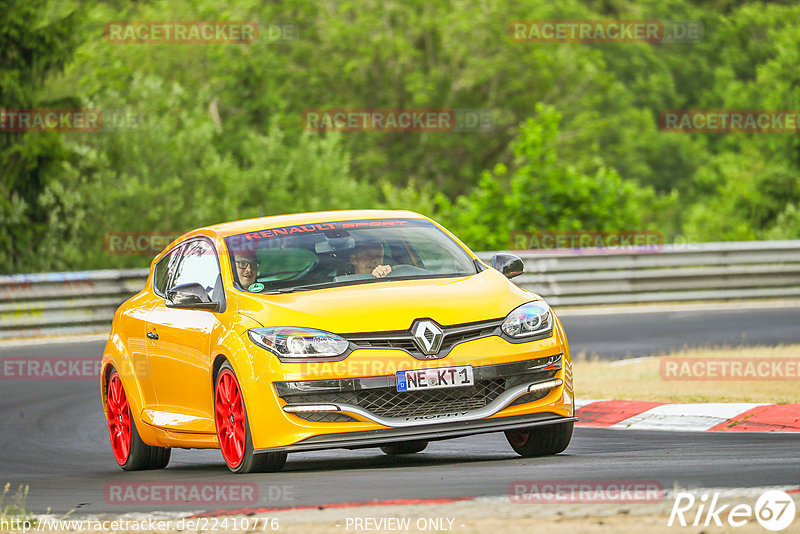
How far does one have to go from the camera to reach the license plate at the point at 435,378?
7.23 m

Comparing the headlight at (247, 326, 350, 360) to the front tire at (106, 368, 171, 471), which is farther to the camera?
the front tire at (106, 368, 171, 471)

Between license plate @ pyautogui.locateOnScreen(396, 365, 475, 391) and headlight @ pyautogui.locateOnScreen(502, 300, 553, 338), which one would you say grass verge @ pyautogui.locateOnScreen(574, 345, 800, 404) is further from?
license plate @ pyautogui.locateOnScreen(396, 365, 475, 391)

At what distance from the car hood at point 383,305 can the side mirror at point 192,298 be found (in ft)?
0.78

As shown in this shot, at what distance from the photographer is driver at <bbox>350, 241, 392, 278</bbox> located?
27.1ft

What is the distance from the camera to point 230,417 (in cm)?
770

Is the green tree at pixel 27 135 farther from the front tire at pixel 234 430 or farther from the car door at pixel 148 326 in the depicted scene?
the front tire at pixel 234 430

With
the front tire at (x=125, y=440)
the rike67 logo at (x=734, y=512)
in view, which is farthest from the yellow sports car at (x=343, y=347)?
the rike67 logo at (x=734, y=512)

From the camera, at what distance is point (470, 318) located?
7.45 metres

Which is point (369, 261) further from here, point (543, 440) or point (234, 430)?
point (543, 440)

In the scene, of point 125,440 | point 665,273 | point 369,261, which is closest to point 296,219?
point 369,261

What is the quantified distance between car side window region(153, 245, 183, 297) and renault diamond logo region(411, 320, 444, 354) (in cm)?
250

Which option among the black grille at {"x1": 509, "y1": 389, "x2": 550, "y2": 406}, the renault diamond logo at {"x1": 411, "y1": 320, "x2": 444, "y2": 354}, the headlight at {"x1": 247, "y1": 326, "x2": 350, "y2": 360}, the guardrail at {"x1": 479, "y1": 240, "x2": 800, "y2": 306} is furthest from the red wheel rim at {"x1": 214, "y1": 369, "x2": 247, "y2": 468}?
the guardrail at {"x1": 479, "y1": 240, "x2": 800, "y2": 306}

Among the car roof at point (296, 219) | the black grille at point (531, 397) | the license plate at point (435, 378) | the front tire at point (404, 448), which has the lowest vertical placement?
the front tire at point (404, 448)

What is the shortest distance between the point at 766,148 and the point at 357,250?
43846 millimetres
